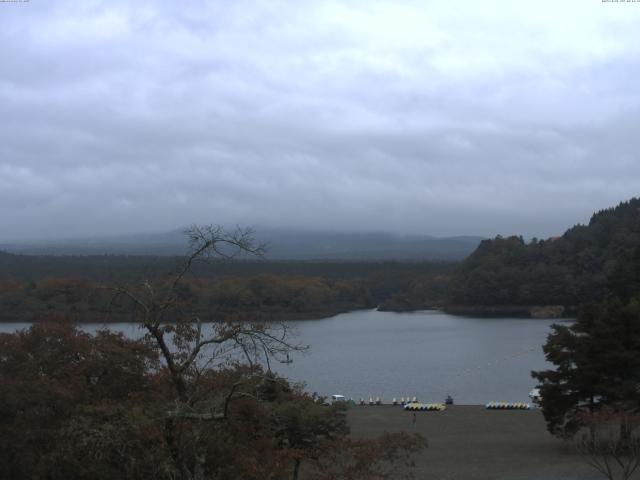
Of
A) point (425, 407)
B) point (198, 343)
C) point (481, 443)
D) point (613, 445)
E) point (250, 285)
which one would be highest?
point (198, 343)

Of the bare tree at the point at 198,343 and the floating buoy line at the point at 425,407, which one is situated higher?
the bare tree at the point at 198,343

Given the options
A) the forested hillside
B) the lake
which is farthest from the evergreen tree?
the forested hillside

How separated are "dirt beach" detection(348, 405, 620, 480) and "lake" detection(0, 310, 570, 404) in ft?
10.7

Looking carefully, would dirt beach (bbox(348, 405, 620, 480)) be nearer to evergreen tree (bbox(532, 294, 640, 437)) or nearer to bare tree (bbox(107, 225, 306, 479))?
evergreen tree (bbox(532, 294, 640, 437))

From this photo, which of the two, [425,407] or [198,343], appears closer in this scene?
[198,343]

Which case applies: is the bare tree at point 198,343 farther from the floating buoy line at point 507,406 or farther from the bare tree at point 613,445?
the floating buoy line at point 507,406

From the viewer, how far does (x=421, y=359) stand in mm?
39406

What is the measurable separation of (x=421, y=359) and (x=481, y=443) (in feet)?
66.5

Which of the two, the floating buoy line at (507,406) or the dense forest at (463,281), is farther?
the dense forest at (463,281)

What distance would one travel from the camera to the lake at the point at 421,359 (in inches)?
1200

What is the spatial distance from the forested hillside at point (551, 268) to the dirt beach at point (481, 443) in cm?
4670

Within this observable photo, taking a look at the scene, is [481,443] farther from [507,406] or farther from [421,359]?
[421,359]

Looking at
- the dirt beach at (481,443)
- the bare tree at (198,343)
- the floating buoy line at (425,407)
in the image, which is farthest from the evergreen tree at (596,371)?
the bare tree at (198,343)

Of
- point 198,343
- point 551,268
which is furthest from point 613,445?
point 551,268
